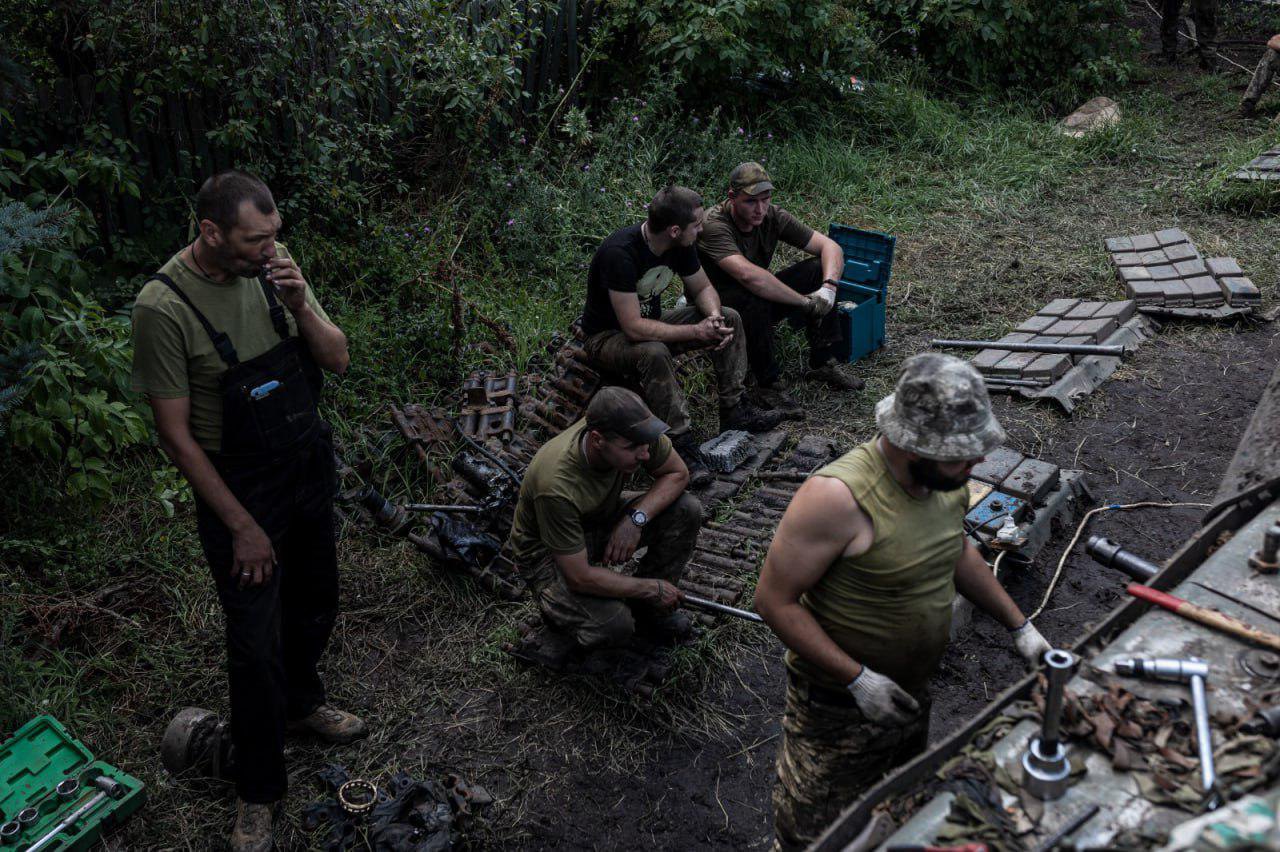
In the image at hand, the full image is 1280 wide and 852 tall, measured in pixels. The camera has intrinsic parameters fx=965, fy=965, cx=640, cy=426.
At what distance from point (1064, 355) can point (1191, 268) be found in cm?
198

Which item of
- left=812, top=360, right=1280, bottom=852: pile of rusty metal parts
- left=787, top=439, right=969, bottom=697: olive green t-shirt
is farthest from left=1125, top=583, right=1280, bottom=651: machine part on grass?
left=787, top=439, right=969, bottom=697: olive green t-shirt

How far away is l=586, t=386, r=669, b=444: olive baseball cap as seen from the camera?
3732 millimetres

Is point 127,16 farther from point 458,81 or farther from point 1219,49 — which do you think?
point 1219,49

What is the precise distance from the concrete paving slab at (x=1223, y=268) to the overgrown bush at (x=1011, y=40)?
177 inches

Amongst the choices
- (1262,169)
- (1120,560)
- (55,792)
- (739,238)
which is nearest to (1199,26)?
(1262,169)

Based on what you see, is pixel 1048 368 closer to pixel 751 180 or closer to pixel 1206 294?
pixel 1206 294

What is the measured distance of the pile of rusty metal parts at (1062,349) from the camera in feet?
20.7

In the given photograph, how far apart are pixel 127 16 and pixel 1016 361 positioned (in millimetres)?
6004

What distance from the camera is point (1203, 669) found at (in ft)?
8.12

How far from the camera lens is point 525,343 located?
20.8 ft

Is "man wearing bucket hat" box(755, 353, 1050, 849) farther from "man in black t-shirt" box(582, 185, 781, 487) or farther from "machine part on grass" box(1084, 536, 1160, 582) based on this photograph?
"man in black t-shirt" box(582, 185, 781, 487)

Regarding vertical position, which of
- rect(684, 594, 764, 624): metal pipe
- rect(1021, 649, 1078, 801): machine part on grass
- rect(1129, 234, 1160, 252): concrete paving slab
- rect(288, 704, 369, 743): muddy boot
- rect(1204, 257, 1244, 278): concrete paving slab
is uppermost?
rect(1021, 649, 1078, 801): machine part on grass

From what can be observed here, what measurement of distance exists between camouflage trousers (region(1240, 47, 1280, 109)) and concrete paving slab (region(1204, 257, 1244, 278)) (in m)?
4.46

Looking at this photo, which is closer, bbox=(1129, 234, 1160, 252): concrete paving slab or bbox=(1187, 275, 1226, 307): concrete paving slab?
bbox=(1187, 275, 1226, 307): concrete paving slab
